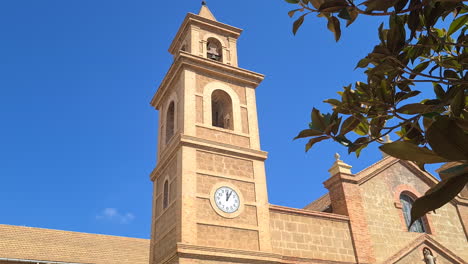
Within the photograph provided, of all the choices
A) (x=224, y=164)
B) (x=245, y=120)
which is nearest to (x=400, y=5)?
(x=224, y=164)

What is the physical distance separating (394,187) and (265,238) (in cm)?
685

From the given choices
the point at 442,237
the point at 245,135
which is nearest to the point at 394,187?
the point at 442,237

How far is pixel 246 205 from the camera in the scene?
14312 millimetres

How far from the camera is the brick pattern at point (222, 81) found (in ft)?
53.1

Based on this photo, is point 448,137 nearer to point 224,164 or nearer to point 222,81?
point 224,164

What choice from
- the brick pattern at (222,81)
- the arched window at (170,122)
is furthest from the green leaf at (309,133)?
the arched window at (170,122)

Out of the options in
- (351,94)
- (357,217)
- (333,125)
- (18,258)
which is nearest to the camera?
(333,125)

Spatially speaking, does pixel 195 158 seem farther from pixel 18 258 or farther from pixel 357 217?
pixel 18 258

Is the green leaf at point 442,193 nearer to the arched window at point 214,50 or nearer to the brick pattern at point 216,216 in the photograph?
the brick pattern at point 216,216

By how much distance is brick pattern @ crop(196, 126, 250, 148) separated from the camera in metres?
15.1

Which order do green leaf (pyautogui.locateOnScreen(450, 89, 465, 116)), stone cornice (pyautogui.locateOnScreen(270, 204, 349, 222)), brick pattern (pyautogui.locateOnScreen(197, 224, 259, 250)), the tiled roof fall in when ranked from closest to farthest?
green leaf (pyautogui.locateOnScreen(450, 89, 465, 116)), brick pattern (pyautogui.locateOnScreen(197, 224, 259, 250)), stone cornice (pyautogui.locateOnScreen(270, 204, 349, 222)), the tiled roof

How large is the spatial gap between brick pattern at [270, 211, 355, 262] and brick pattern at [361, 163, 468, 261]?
145 centimetres

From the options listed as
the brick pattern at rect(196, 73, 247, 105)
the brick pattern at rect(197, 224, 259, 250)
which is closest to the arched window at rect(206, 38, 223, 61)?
the brick pattern at rect(196, 73, 247, 105)

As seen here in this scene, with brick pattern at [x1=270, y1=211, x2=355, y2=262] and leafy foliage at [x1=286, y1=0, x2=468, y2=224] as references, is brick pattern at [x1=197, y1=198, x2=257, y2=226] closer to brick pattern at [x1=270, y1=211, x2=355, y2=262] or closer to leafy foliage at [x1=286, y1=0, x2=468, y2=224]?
brick pattern at [x1=270, y1=211, x2=355, y2=262]
